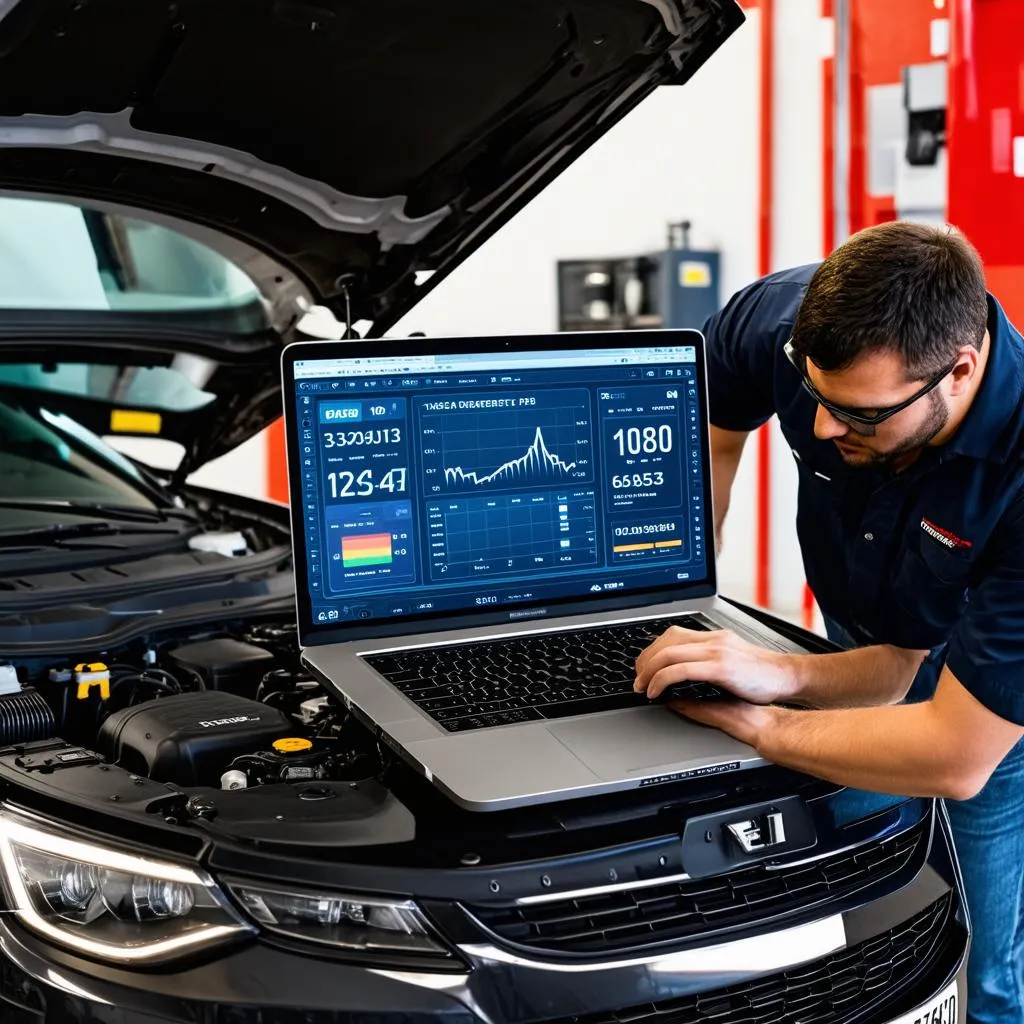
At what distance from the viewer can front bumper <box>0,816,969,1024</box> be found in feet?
3.69

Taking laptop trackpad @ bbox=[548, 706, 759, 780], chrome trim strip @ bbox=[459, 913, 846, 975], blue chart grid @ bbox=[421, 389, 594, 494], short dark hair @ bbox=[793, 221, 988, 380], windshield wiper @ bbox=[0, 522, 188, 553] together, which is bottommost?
chrome trim strip @ bbox=[459, 913, 846, 975]

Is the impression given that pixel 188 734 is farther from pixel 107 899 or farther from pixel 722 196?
pixel 722 196

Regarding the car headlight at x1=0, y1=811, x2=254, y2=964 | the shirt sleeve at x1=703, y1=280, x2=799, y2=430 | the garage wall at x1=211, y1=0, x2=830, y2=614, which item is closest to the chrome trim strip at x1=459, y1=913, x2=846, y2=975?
the car headlight at x1=0, y1=811, x2=254, y2=964

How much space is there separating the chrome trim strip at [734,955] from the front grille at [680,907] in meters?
0.02

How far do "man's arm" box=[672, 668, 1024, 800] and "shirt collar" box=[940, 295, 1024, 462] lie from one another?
305 millimetres

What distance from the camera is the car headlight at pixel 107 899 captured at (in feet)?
3.85

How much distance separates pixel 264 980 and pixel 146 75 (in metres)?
1.29

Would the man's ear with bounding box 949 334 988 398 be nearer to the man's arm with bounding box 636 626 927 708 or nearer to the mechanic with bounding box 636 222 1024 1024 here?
the mechanic with bounding box 636 222 1024 1024

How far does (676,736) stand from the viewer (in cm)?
140

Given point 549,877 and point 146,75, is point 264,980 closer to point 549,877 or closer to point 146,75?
point 549,877

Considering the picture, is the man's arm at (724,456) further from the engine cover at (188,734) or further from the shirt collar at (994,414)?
the engine cover at (188,734)

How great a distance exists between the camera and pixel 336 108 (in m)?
2.00

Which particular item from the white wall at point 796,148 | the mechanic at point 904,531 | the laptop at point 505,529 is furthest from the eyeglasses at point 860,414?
the white wall at point 796,148

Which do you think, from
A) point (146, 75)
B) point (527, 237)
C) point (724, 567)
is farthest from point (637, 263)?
point (146, 75)
